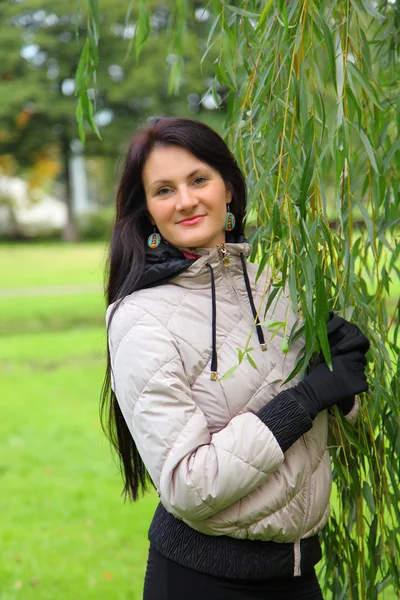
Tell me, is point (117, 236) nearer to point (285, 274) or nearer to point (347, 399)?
point (285, 274)

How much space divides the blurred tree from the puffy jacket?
22563mm

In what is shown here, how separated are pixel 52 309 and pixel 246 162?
10.8 metres

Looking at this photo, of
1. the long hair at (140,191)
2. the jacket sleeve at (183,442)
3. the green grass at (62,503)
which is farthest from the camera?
the green grass at (62,503)

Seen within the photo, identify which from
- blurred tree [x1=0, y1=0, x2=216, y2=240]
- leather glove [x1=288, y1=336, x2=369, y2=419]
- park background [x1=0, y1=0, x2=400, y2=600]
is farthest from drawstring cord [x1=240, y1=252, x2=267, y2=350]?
blurred tree [x1=0, y1=0, x2=216, y2=240]

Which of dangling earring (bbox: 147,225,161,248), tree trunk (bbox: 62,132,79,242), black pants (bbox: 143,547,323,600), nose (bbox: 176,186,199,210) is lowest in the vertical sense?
tree trunk (bbox: 62,132,79,242)

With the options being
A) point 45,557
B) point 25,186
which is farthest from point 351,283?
point 25,186

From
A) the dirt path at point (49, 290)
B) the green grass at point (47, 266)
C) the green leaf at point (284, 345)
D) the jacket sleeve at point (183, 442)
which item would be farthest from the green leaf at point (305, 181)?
the dirt path at point (49, 290)

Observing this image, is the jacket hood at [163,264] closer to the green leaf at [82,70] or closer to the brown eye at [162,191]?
the brown eye at [162,191]

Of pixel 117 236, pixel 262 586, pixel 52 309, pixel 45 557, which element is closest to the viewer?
pixel 262 586

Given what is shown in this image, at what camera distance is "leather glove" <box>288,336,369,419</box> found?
175 cm

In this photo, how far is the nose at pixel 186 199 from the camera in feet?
6.01

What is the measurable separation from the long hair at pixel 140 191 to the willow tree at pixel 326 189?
0.26 feet

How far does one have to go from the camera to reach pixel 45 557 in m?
4.52

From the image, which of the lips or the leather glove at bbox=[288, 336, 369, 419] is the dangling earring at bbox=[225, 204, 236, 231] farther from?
the leather glove at bbox=[288, 336, 369, 419]
